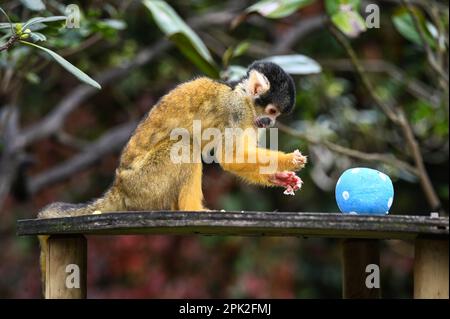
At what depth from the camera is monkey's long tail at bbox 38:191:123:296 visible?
3412 millimetres

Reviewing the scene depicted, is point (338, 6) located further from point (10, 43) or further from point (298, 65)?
point (10, 43)

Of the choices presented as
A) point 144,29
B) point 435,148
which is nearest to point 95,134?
point 144,29

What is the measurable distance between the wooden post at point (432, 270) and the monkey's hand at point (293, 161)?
1047 millimetres

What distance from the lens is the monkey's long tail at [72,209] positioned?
134 inches

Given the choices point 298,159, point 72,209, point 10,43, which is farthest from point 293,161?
point 10,43

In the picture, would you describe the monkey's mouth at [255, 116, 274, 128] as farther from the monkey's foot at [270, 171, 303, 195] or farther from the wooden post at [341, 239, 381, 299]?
the wooden post at [341, 239, 381, 299]

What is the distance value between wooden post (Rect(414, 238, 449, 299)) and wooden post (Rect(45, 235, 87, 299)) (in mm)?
1135

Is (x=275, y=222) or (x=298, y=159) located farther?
(x=298, y=159)

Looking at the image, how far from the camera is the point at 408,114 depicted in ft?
22.4

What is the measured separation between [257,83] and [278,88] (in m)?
0.10

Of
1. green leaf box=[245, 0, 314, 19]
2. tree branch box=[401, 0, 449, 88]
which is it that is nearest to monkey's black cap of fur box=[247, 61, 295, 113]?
green leaf box=[245, 0, 314, 19]

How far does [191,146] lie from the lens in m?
3.66
